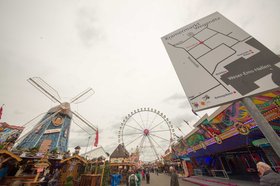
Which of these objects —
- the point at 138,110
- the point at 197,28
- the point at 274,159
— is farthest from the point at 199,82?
the point at 138,110

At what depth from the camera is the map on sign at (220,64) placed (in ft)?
5.01

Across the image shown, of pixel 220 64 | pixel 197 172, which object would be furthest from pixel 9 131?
pixel 220 64

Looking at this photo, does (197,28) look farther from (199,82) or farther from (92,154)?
(92,154)

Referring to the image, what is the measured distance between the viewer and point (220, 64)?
181cm

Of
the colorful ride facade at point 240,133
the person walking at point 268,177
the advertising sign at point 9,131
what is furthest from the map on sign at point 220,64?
the advertising sign at point 9,131

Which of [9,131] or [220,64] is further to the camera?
[9,131]

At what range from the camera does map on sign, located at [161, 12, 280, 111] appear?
5.01 feet

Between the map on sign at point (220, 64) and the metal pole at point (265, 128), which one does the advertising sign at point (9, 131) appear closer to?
the map on sign at point (220, 64)

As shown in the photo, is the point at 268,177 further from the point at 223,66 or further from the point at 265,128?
the point at 223,66

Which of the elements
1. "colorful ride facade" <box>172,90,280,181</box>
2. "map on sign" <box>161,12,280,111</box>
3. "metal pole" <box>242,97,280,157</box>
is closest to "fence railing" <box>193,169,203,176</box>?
"colorful ride facade" <box>172,90,280,181</box>

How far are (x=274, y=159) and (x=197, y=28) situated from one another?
930 cm

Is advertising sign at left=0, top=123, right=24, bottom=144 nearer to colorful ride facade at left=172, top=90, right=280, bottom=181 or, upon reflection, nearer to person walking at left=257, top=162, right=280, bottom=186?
colorful ride facade at left=172, top=90, right=280, bottom=181

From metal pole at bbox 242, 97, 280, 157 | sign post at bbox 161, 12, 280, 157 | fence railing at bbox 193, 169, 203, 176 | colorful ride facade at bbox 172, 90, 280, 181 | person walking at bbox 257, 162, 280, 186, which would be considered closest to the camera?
metal pole at bbox 242, 97, 280, 157


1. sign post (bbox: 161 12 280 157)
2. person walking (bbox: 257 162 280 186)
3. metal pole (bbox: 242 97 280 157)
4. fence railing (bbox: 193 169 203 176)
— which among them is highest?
sign post (bbox: 161 12 280 157)
